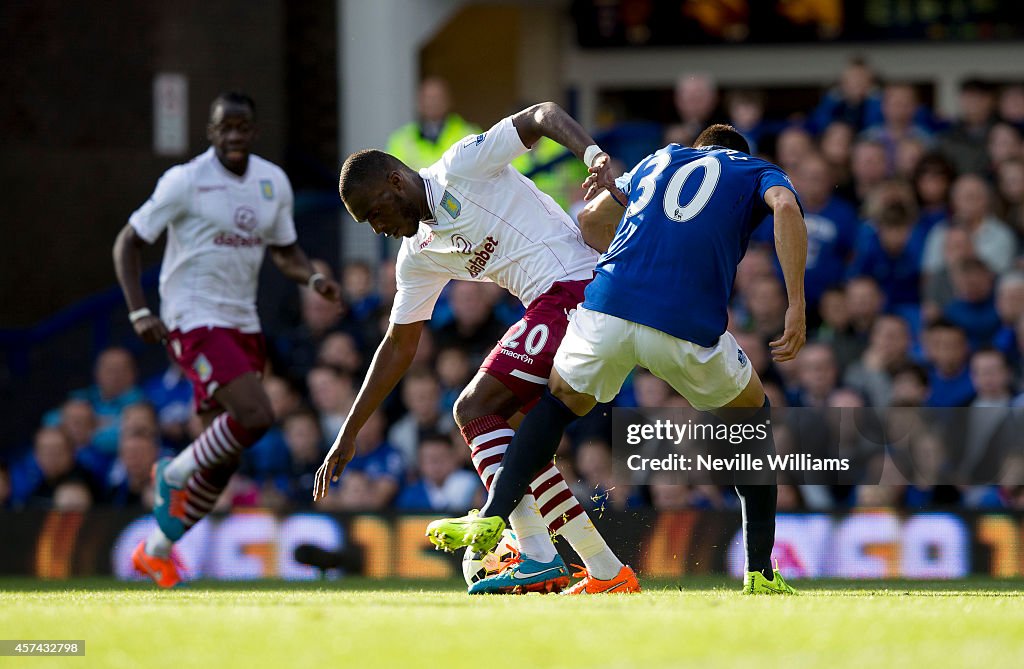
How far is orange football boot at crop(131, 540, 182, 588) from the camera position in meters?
9.22

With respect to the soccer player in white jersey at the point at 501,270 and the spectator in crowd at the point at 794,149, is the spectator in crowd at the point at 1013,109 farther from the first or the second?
the soccer player in white jersey at the point at 501,270

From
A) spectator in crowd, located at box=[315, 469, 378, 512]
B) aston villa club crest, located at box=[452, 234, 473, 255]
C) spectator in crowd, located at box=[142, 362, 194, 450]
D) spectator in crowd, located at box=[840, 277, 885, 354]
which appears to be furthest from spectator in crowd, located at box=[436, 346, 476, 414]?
aston villa club crest, located at box=[452, 234, 473, 255]

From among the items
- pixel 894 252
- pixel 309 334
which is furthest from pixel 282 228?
pixel 894 252

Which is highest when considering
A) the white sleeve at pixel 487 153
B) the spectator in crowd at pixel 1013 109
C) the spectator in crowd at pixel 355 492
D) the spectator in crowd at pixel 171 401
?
the spectator in crowd at pixel 1013 109

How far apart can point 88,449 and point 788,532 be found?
18.2 feet

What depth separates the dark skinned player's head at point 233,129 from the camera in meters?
9.39

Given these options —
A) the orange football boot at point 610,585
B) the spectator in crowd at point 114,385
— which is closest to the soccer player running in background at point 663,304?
the orange football boot at point 610,585

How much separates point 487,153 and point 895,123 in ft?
21.0

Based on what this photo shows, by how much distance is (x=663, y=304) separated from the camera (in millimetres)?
6602

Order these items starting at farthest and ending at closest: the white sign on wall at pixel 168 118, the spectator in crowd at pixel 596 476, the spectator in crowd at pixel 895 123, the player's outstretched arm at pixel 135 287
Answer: the white sign on wall at pixel 168 118
the spectator in crowd at pixel 895 123
the spectator in crowd at pixel 596 476
the player's outstretched arm at pixel 135 287

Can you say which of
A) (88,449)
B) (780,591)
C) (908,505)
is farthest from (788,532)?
(88,449)

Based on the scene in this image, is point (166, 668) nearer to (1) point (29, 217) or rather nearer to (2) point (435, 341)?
(2) point (435, 341)

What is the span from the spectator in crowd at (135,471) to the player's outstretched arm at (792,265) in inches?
253

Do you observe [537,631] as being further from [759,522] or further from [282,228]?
[282,228]
